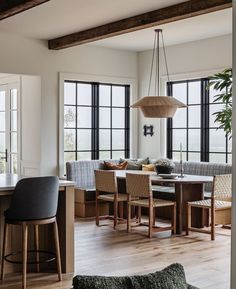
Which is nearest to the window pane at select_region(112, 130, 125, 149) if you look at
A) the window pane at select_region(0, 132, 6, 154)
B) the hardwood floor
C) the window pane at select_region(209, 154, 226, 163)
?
the window pane at select_region(209, 154, 226, 163)

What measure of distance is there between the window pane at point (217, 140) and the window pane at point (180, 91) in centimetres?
86

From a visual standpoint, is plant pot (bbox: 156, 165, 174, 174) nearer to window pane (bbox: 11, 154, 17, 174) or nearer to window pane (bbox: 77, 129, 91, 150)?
window pane (bbox: 77, 129, 91, 150)

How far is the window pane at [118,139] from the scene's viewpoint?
29.8 feet

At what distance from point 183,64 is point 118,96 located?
1.45m

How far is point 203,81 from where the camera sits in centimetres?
809

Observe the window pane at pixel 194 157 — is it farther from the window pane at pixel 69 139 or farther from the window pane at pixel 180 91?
the window pane at pixel 69 139

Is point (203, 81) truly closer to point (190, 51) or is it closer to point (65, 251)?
point (190, 51)

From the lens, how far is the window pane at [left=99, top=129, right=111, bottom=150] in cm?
891

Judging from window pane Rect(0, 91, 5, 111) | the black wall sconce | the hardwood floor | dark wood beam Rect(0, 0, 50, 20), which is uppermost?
dark wood beam Rect(0, 0, 50, 20)

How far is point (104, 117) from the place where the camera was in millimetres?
8945

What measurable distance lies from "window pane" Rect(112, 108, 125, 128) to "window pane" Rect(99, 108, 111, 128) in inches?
4.3

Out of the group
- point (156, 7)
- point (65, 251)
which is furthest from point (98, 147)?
point (65, 251)

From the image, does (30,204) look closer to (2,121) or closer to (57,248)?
(57,248)

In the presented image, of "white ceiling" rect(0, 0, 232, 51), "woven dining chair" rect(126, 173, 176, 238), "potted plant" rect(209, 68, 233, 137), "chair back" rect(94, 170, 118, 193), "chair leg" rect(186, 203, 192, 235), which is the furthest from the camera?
"chair back" rect(94, 170, 118, 193)
